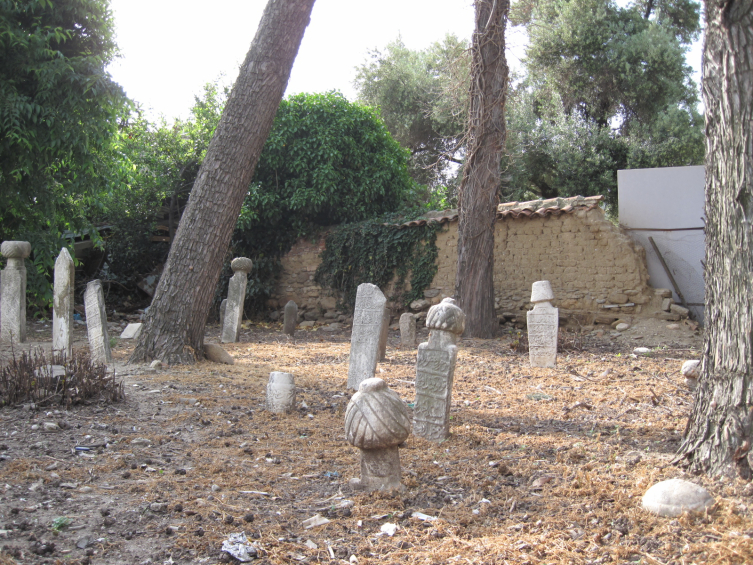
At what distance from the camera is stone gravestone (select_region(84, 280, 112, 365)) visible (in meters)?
7.14

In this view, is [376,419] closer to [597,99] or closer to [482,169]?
[482,169]

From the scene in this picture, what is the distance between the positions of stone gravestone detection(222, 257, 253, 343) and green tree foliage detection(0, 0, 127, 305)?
10.9 ft

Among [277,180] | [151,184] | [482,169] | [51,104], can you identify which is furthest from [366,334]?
[151,184]

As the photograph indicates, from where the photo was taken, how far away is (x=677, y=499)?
8.63ft

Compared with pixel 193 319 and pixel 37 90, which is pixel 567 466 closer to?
pixel 193 319

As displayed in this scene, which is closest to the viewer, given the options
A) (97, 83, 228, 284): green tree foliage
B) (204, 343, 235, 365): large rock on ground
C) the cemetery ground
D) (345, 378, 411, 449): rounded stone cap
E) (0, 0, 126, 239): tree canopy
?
the cemetery ground

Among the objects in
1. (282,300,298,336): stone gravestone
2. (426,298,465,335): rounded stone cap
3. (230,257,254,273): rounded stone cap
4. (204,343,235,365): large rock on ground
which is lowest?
(204,343,235,365): large rock on ground

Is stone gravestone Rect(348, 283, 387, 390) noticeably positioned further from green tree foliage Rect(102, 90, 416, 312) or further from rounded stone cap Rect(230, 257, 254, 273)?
green tree foliage Rect(102, 90, 416, 312)

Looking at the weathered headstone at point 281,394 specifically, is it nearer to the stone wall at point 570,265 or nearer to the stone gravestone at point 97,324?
the stone gravestone at point 97,324

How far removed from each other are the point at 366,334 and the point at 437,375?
172 centimetres

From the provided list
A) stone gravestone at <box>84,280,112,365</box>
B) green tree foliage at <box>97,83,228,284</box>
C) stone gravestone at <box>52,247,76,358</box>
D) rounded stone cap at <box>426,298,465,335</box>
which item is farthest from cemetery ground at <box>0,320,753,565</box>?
green tree foliage at <box>97,83,228,284</box>

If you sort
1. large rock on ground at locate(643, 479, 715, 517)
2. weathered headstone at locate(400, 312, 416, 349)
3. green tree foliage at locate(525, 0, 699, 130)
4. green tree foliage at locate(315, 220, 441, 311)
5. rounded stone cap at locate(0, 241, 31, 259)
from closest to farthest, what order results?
1. large rock on ground at locate(643, 479, 715, 517)
2. rounded stone cap at locate(0, 241, 31, 259)
3. weathered headstone at locate(400, 312, 416, 349)
4. green tree foliage at locate(315, 220, 441, 311)
5. green tree foliage at locate(525, 0, 699, 130)

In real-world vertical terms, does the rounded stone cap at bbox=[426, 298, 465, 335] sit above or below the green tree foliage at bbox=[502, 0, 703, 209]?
below

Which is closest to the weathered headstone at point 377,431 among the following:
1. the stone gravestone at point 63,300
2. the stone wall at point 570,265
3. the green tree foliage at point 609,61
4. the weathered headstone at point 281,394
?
the weathered headstone at point 281,394
